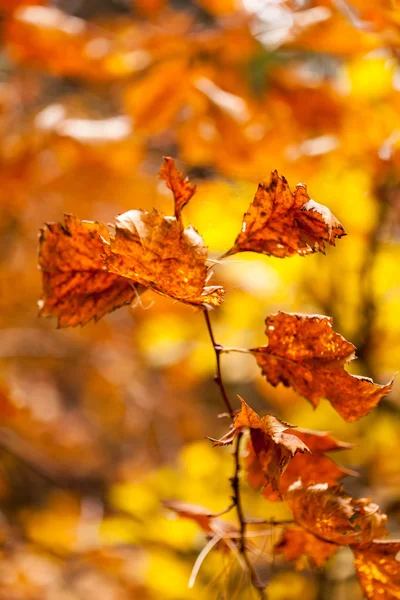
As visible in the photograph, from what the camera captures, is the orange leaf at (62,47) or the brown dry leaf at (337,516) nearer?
the brown dry leaf at (337,516)

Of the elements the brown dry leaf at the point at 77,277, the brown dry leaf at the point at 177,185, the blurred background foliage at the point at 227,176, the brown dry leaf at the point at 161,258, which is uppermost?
the brown dry leaf at the point at 177,185

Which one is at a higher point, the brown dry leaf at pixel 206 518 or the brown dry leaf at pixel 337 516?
the brown dry leaf at pixel 337 516

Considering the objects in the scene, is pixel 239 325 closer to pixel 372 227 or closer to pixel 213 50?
pixel 372 227

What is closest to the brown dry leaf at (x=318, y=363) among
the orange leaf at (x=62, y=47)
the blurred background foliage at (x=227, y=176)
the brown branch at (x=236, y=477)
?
the brown branch at (x=236, y=477)

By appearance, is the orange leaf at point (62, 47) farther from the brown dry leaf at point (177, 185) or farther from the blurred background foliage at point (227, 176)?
the brown dry leaf at point (177, 185)

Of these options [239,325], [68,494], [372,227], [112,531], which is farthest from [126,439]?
[372,227]

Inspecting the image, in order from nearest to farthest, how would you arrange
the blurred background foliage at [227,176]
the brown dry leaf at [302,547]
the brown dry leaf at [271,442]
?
the brown dry leaf at [271,442]
the brown dry leaf at [302,547]
the blurred background foliage at [227,176]

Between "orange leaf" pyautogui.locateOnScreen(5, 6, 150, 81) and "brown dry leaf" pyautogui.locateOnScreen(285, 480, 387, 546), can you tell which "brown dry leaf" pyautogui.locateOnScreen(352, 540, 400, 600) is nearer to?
"brown dry leaf" pyautogui.locateOnScreen(285, 480, 387, 546)

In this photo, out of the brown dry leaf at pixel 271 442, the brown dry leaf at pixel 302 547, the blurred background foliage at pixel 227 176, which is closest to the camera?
the brown dry leaf at pixel 271 442
